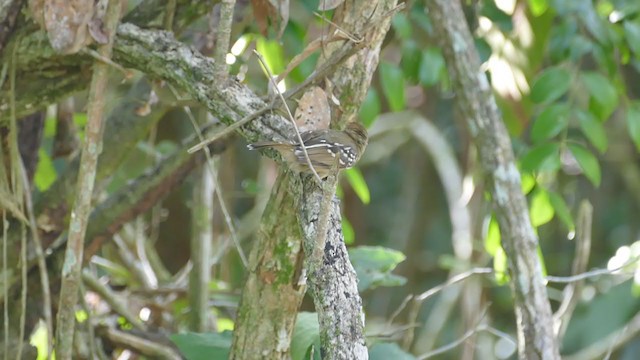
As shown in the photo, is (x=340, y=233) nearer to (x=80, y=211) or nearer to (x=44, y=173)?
(x=80, y=211)

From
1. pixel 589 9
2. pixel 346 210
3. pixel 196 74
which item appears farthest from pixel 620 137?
pixel 196 74

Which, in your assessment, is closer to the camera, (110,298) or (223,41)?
(223,41)

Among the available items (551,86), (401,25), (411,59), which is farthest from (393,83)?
(551,86)

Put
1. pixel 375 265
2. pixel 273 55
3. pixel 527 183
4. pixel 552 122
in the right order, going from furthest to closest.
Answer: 1. pixel 273 55
2. pixel 527 183
3. pixel 552 122
4. pixel 375 265

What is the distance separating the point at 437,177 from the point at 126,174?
7.72ft

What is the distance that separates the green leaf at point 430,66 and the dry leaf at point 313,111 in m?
0.87

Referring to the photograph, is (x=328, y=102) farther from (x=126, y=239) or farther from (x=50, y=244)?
(x=126, y=239)

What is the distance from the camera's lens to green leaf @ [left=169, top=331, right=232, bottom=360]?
7.23ft

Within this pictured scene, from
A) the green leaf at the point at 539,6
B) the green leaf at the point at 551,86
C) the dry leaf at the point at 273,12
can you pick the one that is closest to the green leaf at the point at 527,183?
the green leaf at the point at 551,86

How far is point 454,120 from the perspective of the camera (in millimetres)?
5883

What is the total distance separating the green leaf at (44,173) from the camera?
303 centimetres

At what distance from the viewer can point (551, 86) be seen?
2662mm

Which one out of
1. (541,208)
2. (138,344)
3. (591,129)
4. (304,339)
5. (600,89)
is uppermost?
(600,89)

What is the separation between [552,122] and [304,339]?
958 mm
